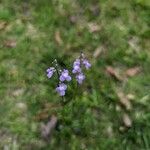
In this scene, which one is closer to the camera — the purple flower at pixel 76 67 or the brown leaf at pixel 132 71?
the purple flower at pixel 76 67

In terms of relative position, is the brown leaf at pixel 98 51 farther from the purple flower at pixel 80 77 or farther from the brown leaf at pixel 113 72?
the purple flower at pixel 80 77

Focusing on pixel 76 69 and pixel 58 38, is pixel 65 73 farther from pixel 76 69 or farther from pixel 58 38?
pixel 58 38

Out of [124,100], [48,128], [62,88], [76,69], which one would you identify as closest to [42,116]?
[48,128]

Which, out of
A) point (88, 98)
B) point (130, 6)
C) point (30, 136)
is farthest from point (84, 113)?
point (130, 6)

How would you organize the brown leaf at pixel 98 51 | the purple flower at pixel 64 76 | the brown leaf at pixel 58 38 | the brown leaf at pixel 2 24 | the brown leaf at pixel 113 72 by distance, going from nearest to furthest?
the purple flower at pixel 64 76
the brown leaf at pixel 113 72
the brown leaf at pixel 98 51
the brown leaf at pixel 58 38
the brown leaf at pixel 2 24

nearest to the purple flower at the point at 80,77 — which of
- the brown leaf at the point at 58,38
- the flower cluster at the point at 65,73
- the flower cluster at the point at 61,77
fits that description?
the flower cluster at the point at 65,73

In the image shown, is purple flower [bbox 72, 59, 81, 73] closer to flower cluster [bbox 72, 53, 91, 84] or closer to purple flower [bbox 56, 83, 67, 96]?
flower cluster [bbox 72, 53, 91, 84]
